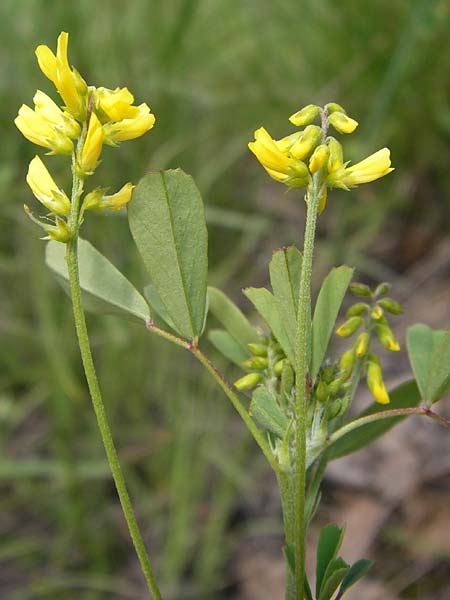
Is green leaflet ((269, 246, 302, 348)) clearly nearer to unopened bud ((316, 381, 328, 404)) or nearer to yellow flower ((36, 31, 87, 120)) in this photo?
unopened bud ((316, 381, 328, 404))

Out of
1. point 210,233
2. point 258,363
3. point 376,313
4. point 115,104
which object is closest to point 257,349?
point 258,363

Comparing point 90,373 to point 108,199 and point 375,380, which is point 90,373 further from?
point 375,380

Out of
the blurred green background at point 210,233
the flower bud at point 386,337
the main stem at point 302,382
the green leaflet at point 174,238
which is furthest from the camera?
the blurred green background at point 210,233

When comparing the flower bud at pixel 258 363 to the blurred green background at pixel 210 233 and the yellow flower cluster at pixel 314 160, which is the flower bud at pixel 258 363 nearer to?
the yellow flower cluster at pixel 314 160

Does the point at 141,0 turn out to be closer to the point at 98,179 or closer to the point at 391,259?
the point at 98,179

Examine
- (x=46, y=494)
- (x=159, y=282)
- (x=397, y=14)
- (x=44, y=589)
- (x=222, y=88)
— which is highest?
(x=222, y=88)

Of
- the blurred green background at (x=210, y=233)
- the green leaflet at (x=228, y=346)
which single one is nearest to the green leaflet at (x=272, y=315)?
the green leaflet at (x=228, y=346)

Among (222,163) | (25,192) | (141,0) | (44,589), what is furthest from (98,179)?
(44,589)
